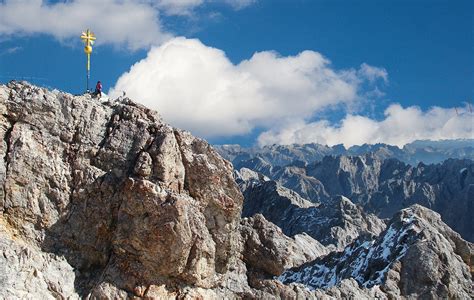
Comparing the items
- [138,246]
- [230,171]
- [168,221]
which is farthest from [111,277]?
[230,171]

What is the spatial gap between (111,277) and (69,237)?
4.15 m

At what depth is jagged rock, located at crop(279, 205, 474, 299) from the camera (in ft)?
212

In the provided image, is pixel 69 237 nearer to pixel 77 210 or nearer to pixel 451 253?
pixel 77 210

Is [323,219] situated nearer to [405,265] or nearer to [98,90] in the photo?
[405,265]

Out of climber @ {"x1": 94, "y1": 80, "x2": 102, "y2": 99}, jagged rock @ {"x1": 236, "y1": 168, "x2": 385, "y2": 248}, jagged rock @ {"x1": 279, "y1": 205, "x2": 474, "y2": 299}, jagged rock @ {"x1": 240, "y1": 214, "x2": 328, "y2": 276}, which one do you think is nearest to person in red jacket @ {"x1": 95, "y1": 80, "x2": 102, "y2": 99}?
climber @ {"x1": 94, "y1": 80, "x2": 102, "y2": 99}

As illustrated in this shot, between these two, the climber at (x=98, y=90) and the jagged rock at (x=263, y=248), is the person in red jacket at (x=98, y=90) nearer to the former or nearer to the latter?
the climber at (x=98, y=90)

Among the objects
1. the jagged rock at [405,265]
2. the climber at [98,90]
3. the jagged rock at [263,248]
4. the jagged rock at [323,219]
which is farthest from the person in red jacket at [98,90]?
the jagged rock at [323,219]

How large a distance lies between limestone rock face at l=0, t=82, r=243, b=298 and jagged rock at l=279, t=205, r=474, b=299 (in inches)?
1000

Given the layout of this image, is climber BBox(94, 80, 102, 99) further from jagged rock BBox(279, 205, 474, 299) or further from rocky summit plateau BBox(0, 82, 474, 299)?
jagged rock BBox(279, 205, 474, 299)

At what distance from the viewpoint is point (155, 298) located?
44125 millimetres

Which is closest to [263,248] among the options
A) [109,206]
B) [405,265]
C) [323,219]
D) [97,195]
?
[405,265]

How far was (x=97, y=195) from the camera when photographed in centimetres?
4541

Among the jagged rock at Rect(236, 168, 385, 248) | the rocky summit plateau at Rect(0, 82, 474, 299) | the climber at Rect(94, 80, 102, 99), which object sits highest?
the jagged rock at Rect(236, 168, 385, 248)

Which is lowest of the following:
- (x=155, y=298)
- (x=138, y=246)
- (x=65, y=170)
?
(x=155, y=298)
